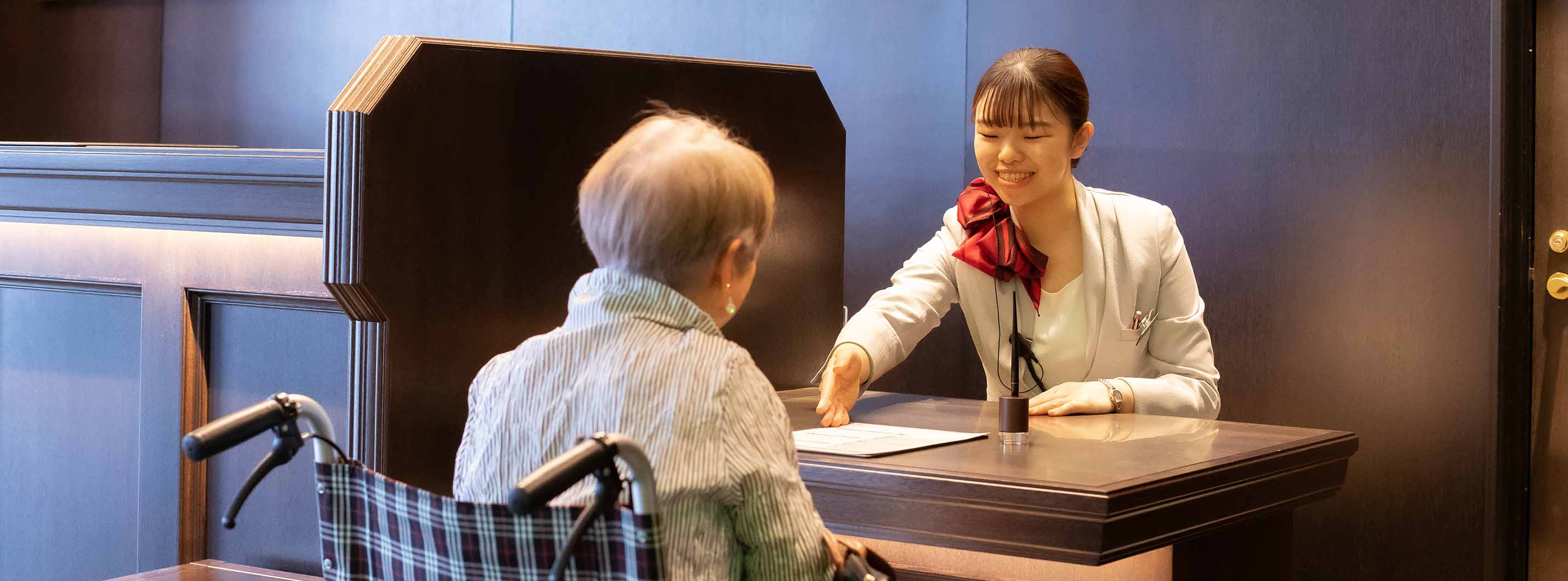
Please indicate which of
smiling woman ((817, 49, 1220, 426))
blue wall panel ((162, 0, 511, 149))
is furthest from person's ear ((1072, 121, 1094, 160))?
blue wall panel ((162, 0, 511, 149))

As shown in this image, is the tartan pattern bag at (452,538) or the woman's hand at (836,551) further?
the woman's hand at (836,551)

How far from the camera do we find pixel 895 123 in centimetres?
388

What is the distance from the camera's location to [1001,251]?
2.65 meters

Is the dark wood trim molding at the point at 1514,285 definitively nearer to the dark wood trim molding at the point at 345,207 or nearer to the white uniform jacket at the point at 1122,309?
the white uniform jacket at the point at 1122,309

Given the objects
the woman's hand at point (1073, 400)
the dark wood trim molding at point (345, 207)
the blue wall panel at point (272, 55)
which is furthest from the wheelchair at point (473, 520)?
the blue wall panel at point (272, 55)

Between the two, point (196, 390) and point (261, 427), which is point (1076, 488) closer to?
point (261, 427)

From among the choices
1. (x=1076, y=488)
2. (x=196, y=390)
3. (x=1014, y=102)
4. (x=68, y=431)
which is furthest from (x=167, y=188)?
(x=1076, y=488)

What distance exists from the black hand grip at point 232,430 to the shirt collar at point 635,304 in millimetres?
276

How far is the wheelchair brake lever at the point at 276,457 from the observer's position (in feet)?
4.08

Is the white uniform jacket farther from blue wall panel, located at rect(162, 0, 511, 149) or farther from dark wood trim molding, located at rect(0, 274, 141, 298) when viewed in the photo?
blue wall panel, located at rect(162, 0, 511, 149)

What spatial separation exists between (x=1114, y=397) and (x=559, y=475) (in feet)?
5.19

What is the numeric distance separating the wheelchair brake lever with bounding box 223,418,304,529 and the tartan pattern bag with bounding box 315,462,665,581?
33 millimetres

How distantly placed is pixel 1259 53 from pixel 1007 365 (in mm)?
1176

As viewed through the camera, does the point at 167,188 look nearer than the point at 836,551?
No
